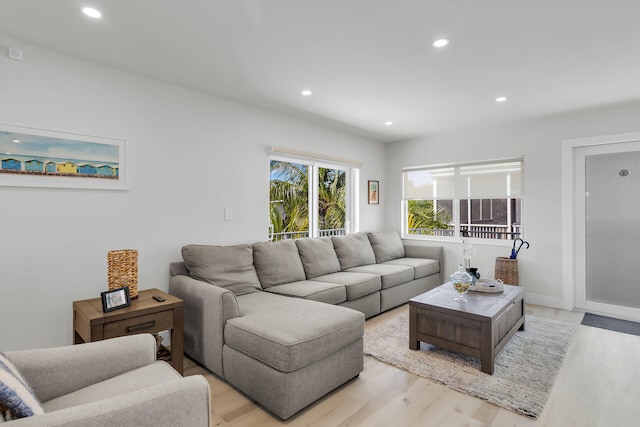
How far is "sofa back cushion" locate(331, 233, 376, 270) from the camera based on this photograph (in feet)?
13.8

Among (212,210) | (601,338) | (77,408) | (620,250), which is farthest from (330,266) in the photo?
(620,250)

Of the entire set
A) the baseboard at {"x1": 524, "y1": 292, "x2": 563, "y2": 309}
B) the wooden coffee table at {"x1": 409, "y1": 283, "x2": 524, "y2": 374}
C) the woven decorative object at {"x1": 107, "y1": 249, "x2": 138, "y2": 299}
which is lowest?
the baseboard at {"x1": 524, "y1": 292, "x2": 563, "y2": 309}

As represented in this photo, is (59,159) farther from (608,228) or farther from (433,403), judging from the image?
(608,228)

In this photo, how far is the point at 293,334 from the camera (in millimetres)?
2018

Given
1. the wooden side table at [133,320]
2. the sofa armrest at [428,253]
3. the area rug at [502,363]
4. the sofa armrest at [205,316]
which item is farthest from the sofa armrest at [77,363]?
the sofa armrest at [428,253]

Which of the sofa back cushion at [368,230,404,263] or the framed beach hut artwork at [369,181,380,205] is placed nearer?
the sofa back cushion at [368,230,404,263]

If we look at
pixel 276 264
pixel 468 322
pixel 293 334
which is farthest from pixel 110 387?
pixel 468 322

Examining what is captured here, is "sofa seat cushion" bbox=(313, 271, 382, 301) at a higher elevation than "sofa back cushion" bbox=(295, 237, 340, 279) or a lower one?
lower

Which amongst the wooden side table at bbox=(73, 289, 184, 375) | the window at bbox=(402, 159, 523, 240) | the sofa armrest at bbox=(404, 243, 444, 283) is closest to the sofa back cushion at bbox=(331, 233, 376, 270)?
the sofa armrest at bbox=(404, 243, 444, 283)

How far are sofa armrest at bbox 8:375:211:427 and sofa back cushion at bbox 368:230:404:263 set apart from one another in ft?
12.2

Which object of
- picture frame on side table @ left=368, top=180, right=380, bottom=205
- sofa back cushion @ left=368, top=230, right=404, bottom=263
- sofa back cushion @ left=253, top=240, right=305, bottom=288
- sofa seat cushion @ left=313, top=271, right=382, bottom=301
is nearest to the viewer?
sofa back cushion @ left=253, top=240, right=305, bottom=288

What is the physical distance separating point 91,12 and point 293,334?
2270 millimetres

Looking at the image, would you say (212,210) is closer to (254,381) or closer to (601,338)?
(254,381)

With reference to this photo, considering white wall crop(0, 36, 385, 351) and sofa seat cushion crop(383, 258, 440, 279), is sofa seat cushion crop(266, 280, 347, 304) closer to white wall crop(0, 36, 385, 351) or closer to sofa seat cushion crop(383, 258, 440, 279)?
white wall crop(0, 36, 385, 351)
